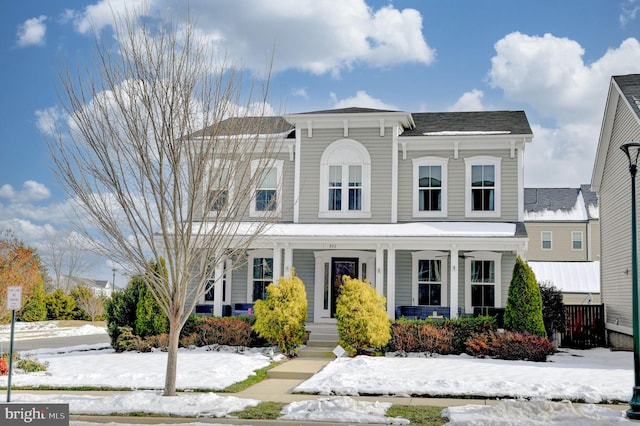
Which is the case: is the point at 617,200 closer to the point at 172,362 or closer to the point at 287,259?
the point at 287,259

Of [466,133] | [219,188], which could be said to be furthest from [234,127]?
[466,133]

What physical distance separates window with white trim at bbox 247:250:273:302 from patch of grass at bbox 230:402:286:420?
1120 centimetres

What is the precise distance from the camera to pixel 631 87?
19.4m

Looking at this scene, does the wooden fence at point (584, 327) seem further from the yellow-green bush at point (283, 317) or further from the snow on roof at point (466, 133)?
the yellow-green bush at point (283, 317)

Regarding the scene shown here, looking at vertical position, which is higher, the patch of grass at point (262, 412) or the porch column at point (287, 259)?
the porch column at point (287, 259)

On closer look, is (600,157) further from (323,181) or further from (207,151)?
(207,151)

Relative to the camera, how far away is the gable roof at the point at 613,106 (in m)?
18.6

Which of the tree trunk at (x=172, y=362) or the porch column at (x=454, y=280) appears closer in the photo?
the tree trunk at (x=172, y=362)

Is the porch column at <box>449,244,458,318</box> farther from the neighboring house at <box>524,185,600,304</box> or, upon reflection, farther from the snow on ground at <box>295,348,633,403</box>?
the neighboring house at <box>524,185,600,304</box>

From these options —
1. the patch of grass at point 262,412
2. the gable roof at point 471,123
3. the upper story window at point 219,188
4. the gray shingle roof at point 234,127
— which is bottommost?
the patch of grass at point 262,412

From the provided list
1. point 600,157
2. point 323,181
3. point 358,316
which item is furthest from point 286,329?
point 600,157

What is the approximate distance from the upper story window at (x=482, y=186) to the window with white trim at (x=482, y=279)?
137cm

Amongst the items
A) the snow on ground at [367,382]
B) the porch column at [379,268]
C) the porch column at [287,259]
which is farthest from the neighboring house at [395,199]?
the snow on ground at [367,382]

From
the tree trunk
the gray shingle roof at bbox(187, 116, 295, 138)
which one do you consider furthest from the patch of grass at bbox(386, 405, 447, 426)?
the gray shingle roof at bbox(187, 116, 295, 138)
